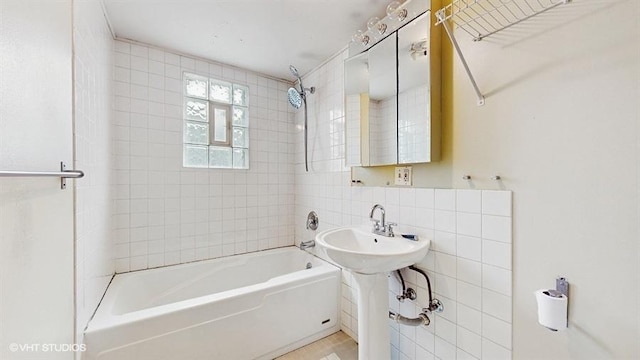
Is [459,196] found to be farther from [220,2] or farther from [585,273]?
[220,2]

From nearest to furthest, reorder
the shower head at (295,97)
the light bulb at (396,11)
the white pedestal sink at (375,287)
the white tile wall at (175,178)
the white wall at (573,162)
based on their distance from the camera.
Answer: the white wall at (573,162)
the white pedestal sink at (375,287)
the light bulb at (396,11)
the white tile wall at (175,178)
the shower head at (295,97)

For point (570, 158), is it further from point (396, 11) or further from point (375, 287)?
point (396, 11)

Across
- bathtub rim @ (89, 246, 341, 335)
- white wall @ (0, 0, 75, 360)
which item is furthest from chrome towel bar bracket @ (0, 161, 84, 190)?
bathtub rim @ (89, 246, 341, 335)

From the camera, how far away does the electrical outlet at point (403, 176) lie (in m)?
1.51


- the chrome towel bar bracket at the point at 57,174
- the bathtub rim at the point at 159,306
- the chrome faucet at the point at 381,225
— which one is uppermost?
the chrome towel bar bracket at the point at 57,174

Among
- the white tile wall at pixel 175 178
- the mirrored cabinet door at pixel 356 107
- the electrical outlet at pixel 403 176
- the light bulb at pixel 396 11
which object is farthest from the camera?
the white tile wall at pixel 175 178

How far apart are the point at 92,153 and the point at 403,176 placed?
5.92 feet

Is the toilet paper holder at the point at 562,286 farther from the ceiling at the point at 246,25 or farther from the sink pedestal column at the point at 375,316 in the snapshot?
the ceiling at the point at 246,25

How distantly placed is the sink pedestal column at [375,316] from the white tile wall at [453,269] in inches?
8.1

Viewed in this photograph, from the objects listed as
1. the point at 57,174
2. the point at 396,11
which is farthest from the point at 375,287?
the point at 396,11

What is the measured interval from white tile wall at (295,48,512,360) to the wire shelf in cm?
74

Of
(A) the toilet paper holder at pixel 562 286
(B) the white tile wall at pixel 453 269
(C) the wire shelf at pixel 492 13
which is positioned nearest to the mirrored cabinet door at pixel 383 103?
(B) the white tile wall at pixel 453 269

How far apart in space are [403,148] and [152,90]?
2.09 meters

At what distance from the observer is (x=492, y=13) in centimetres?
109
